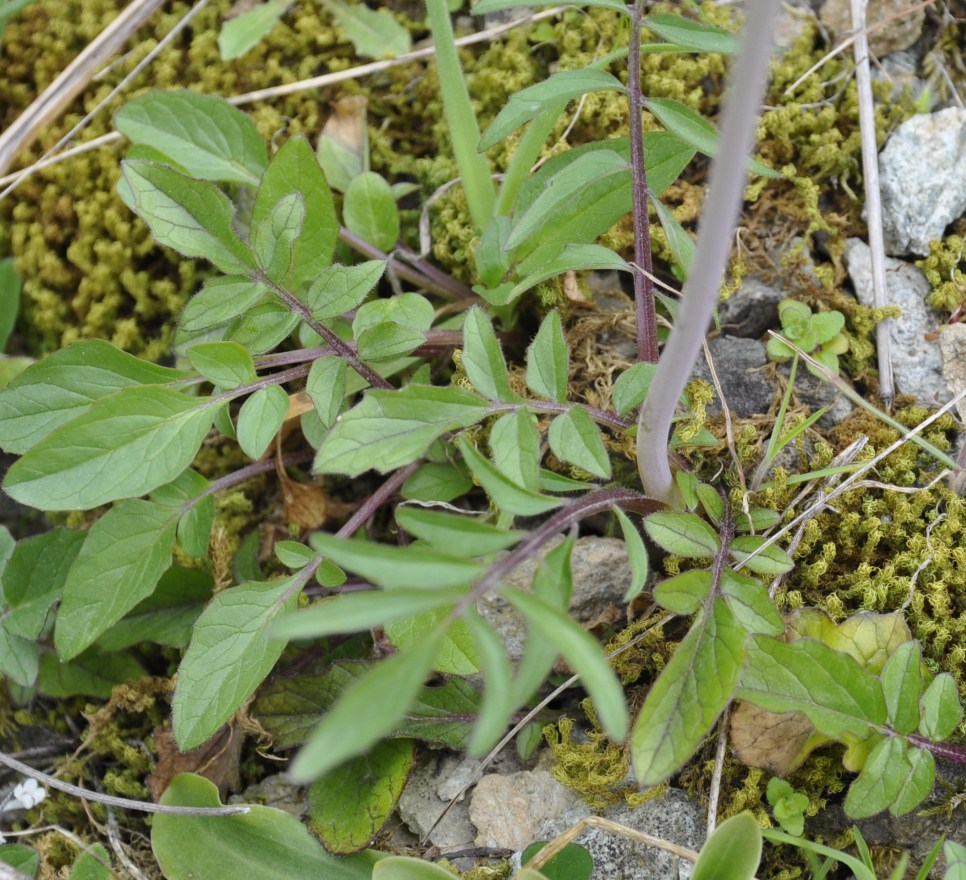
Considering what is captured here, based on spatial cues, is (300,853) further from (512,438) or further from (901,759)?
(901,759)

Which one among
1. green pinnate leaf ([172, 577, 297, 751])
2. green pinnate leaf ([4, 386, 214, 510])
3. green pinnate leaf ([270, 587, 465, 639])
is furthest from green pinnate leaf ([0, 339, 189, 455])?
green pinnate leaf ([270, 587, 465, 639])

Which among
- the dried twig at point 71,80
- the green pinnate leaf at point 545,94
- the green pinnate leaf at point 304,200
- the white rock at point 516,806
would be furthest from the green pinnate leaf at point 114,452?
the dried twig at point 71,80

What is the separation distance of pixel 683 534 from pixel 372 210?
1128 millimetres

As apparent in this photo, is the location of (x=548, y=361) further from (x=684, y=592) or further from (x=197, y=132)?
(x=197, y=132)

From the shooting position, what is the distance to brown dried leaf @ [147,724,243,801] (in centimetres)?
199

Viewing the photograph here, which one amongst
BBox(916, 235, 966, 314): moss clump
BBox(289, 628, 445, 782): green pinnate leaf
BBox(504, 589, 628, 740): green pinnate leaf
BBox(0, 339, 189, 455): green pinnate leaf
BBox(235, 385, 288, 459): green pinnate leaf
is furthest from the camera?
BBox(916, 235, 966, 314): moss clump

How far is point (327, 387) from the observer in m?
1.77

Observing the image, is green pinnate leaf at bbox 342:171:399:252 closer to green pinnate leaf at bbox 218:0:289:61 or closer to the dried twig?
green pinnate leaf at bbox 218:0:289:61

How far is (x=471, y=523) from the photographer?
1301mm

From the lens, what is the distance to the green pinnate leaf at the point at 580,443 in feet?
5.19

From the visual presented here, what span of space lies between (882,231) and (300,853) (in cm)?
190

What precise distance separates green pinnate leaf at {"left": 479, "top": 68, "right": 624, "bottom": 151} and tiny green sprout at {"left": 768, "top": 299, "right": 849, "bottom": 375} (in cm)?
70

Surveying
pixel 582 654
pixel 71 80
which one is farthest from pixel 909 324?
pixel 71 80

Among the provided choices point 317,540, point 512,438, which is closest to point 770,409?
point 512,438
